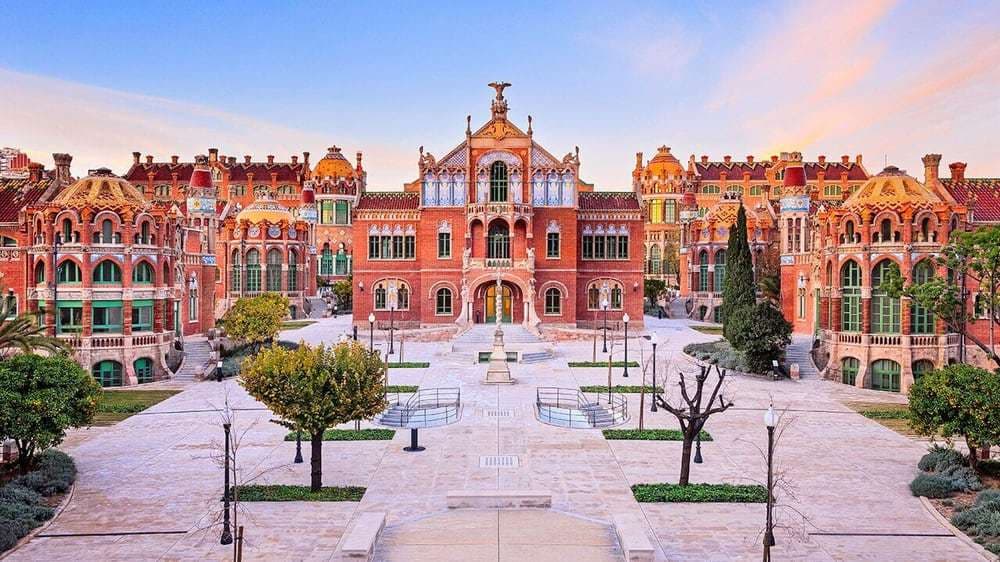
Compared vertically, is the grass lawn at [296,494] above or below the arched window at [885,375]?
below

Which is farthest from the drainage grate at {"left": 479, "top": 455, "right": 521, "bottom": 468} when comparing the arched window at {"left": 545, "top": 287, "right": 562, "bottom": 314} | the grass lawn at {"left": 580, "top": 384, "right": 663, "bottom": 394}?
the arched window at {"left": 545, "top": 287, "right": 562, "bottom": 314}

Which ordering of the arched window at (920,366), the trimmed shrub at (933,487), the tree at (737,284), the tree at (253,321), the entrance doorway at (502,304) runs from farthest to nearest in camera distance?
the entrance doorway at (502,304) → the tree at (737,284) → the tree at (253,321) → the arched window at (920,366) → the trimmed shrub at (933,487)

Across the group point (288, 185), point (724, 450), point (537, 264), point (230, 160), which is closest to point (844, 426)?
point (724, 450)

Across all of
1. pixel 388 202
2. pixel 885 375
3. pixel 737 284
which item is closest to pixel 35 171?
pixel 388 202

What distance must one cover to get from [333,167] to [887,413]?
8353 centimetres

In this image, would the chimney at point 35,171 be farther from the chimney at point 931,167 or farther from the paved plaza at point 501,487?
the chimney at point 931,167

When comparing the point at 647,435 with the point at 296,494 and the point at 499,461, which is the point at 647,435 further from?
the point at 296,494

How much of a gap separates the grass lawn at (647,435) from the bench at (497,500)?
8377 millimetres

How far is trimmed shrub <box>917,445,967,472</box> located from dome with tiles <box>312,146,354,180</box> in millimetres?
87805

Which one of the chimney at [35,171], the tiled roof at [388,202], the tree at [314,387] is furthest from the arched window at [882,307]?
the chimney at [35,171]

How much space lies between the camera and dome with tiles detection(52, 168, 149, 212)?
4000cm

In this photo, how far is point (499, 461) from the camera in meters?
24.1

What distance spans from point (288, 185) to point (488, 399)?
9066 cm

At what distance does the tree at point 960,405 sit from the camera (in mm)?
21250
